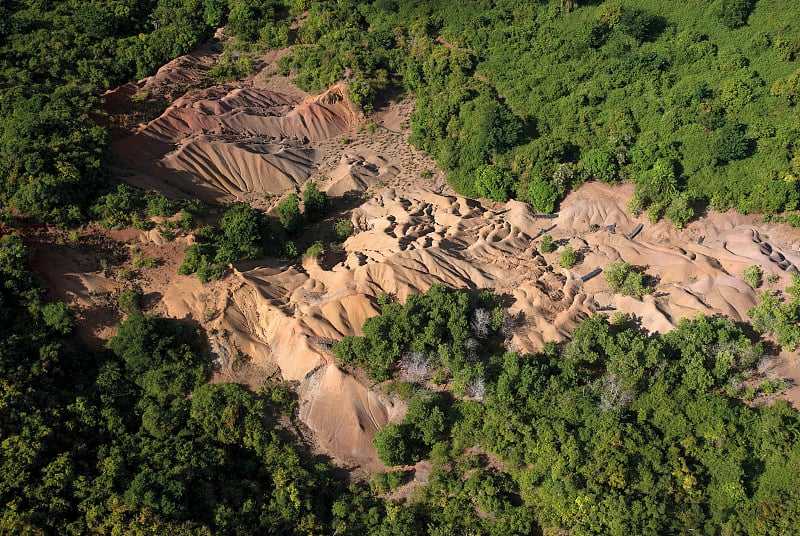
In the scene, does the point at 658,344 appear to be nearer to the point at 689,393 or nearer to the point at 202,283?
the point at 689,393

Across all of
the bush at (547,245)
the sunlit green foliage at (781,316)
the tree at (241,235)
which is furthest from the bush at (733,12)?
the tree at (241,235)

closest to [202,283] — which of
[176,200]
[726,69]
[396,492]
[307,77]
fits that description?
[176,200]

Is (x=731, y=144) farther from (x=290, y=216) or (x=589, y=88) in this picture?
(x=290, y=216)

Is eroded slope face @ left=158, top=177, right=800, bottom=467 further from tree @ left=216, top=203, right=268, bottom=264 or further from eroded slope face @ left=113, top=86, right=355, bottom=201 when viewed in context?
eroded slope face @ left=113, top=86, right=355, bottom=201

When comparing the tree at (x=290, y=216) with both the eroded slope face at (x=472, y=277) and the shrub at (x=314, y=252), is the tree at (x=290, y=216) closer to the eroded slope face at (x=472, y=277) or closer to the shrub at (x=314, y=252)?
the shrub at (x=314, y=252)

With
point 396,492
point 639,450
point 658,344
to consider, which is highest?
point 658,344

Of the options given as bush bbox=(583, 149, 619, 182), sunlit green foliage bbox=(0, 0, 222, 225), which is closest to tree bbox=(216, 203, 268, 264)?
sunlit green foliage bbox=(0, 0, 222, 225)

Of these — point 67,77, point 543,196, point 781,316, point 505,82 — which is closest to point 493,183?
point 543,196
